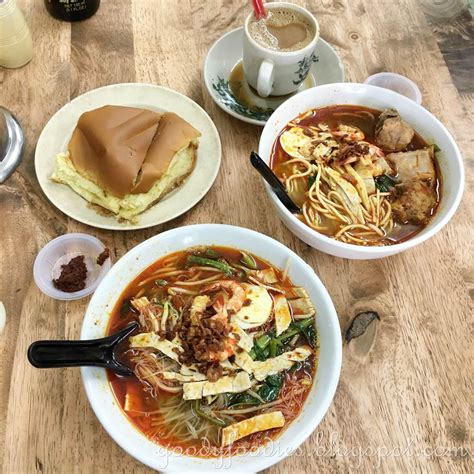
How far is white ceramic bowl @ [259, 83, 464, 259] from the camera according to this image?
140cm

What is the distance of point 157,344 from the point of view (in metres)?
1.25

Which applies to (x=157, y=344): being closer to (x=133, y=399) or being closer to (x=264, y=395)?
(x=133, y=399)

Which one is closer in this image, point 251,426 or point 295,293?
point 251,426

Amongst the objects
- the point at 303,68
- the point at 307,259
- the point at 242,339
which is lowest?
the point at 307,259

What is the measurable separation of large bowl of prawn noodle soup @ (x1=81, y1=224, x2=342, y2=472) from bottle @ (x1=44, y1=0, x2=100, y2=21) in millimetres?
1239

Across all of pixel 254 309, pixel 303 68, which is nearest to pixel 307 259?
pixel 254 309

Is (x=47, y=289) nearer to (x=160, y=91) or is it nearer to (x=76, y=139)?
(x=76, y=139)

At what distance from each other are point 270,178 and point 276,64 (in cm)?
47

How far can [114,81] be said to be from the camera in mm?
1930

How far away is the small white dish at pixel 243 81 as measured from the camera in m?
1.80

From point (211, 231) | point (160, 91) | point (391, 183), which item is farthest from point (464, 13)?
point (211, 231)

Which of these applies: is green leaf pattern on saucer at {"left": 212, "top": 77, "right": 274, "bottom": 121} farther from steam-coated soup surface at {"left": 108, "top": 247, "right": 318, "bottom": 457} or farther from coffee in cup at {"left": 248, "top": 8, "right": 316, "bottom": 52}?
steam-coated soup surface at {"left": 108, "top": 247, "right": 318, "bottom": 457}

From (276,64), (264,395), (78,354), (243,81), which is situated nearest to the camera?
(78,354)

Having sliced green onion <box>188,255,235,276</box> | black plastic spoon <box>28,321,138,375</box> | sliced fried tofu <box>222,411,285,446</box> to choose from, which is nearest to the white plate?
sliced green onion <box>188,255,235,276</box>
